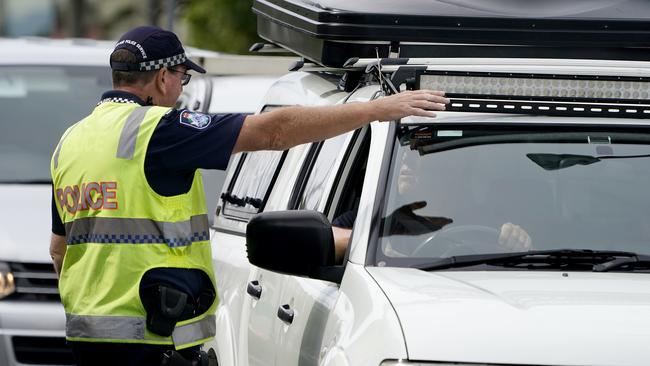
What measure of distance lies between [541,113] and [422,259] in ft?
2.37

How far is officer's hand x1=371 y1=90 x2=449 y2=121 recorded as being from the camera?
18.3ft

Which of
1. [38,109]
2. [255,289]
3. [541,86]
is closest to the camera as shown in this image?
[541,86]

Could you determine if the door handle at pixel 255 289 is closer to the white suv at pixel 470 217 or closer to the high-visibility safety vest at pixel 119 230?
the white suv at pixel 470 217

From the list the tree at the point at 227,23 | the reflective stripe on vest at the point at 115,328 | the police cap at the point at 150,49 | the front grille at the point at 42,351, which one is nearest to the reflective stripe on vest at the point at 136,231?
the reflective stripe on vest at the point at 115,328

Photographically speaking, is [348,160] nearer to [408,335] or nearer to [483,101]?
[483,101]

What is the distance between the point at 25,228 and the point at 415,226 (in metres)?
4.21

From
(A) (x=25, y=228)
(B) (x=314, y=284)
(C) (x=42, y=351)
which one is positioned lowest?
(C) (x=42, y=351)

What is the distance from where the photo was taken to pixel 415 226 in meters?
5.61

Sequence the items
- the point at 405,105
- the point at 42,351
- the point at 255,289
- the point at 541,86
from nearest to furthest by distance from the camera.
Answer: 1. the point at 405,105
2. the point at 541,86
3. the point at 255,289
4. the point at 42,351

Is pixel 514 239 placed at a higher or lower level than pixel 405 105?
lower

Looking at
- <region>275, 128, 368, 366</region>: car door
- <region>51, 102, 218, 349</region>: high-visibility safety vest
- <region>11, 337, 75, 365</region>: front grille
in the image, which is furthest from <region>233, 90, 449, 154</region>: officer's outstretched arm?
<region>11, 337, 75, 365</region>: front grille

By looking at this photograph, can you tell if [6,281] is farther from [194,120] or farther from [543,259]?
[543,259]

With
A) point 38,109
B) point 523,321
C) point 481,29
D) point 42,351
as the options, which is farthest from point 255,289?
point 38,109

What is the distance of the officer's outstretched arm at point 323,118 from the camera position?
18.3ft
